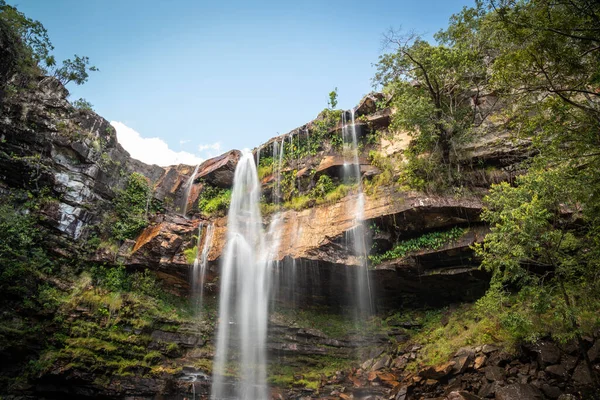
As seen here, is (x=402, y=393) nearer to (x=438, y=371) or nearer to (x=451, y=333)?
(x=438, y=371)

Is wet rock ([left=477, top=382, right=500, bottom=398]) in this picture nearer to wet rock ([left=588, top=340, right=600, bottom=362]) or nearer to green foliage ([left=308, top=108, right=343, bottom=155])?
wet rock ([left=588, top=340, right=600, bottom=362])

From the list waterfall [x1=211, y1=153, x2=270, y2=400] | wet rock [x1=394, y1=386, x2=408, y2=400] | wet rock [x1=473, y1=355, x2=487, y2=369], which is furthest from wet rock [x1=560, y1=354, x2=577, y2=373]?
waterfall [x1=211, y1=153, x2=270, y2=400]

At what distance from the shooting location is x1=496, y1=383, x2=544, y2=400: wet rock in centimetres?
706

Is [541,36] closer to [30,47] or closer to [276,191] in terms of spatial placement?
[276,191]

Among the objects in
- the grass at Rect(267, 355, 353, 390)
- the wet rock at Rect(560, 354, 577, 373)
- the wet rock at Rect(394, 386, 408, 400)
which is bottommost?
the grass at Rect(267, 355, 353, 390)

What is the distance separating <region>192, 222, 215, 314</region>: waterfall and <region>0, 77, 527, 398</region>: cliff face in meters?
0.33

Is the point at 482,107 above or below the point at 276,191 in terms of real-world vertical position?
above

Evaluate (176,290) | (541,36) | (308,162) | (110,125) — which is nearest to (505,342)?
(541,36)

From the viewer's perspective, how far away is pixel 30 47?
15.5m

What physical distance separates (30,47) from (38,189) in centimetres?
696

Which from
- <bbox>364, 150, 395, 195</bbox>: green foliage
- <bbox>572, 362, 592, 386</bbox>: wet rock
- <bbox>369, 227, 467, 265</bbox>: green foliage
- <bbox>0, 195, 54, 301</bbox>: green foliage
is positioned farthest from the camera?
<bbox>364, 150, 395, 195</bbox>: green foliage

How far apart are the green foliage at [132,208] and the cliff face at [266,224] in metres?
0.36

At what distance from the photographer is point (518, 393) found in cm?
719

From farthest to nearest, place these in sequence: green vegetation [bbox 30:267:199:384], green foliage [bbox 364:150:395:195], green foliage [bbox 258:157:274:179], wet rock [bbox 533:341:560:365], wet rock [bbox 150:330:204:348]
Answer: green foliage [bbox 258:157:274:179] < green foliage [bbox 364:150:395:195] < wet rock [bbox 150:330:204:348] < green vegetation [bbox 30:267:199:384] < wet rock [bbox 533:341:560:365]
